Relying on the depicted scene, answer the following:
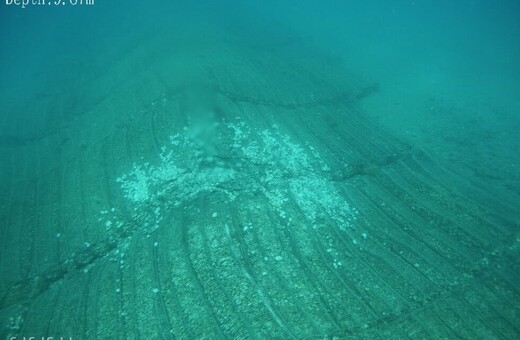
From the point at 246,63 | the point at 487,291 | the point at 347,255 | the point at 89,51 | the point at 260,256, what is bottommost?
the point at 487,291

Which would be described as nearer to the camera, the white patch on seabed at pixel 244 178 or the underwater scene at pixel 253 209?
the underwater scene at pixel 253 209

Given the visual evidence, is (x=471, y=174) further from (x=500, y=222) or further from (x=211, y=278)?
(x=211, y=278)

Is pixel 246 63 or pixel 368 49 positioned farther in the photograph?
pixel 368 49

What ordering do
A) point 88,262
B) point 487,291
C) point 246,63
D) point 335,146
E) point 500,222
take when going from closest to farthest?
point 487,291, point 88,262, point 500,222, point 335,146, point 246,63

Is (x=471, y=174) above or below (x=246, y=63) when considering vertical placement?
below

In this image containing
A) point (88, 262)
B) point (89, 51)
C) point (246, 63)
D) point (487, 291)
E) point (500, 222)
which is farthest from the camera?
point (89, 51)

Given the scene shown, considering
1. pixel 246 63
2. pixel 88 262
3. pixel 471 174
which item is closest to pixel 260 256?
pixel 88 262

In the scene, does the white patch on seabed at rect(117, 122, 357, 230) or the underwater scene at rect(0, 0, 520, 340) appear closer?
the underwater scene at rect(0, 0, 520, 340)
